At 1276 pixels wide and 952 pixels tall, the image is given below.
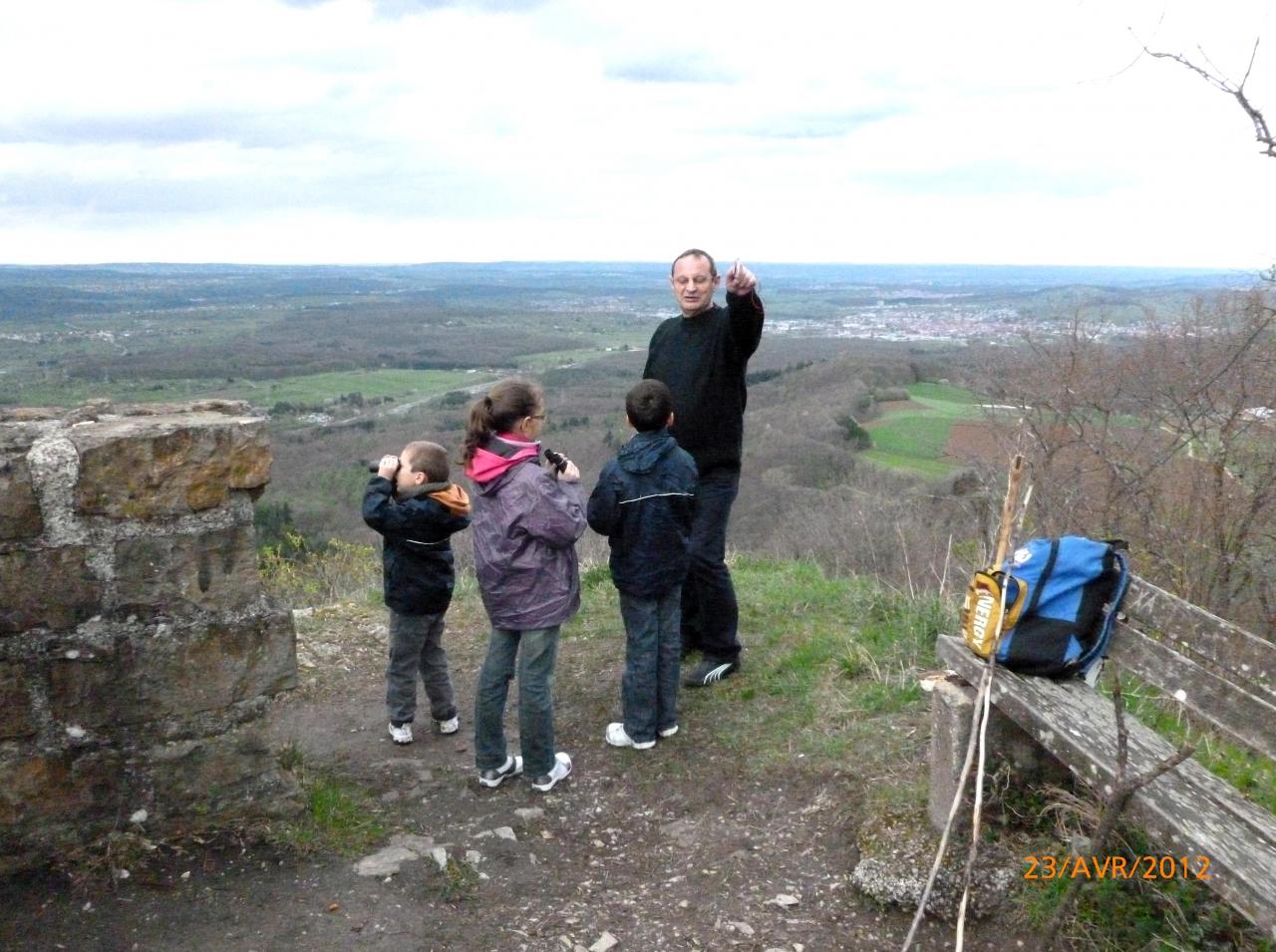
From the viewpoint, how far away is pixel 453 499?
3.87 metres

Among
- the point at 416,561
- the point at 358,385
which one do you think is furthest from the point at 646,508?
the point at 358,385

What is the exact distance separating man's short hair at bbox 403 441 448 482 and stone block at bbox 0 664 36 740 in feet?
5.00

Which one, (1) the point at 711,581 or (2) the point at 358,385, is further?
(2) the point at 358,385

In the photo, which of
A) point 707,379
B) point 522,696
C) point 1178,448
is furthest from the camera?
point 1178,448

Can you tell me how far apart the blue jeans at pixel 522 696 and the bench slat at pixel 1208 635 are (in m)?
2.03

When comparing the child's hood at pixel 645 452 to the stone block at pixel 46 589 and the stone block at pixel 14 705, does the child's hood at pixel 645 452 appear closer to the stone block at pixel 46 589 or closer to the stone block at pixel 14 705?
the stone block at pixel 46 589

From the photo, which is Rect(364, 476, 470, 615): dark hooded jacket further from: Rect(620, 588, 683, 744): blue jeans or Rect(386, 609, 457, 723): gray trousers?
Rect(620, 588, 683, 744): blue jeans

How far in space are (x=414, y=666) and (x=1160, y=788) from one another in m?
2.93

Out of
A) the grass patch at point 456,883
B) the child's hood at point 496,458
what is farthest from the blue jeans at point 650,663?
the grass patch at point 456,883

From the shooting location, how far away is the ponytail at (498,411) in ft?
11.7

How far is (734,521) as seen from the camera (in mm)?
18812

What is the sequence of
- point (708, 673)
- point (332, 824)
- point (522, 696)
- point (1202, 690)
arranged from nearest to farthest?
point (1202, 690) < point (332, 824) < point (522, 696) < point (708, 673)

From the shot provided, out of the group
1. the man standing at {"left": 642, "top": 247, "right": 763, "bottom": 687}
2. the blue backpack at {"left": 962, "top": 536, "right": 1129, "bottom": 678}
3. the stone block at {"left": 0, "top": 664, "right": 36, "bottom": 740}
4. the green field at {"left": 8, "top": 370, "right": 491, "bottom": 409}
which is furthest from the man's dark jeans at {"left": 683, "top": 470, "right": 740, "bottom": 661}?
Result: the green field at {"left": 8, "top": 370, "right": 491, "bottom": 409}
